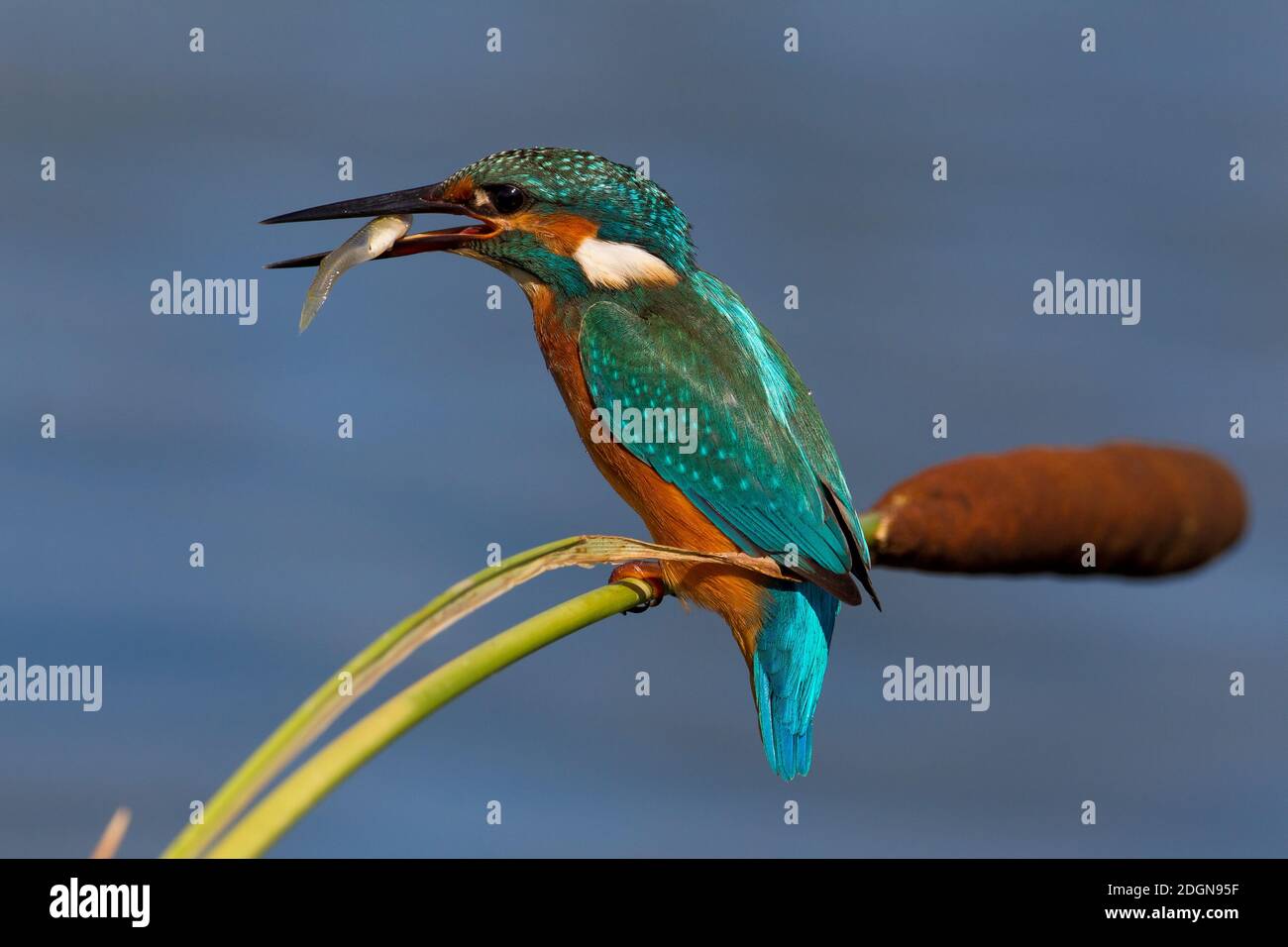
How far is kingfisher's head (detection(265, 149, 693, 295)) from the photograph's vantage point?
9.38ft

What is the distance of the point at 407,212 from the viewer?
277 centimetres

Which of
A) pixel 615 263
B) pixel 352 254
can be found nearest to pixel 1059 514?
pixel 615 263

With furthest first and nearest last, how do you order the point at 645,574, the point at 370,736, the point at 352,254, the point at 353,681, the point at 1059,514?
the point at 645,574, the point at 352,254, the point at 1059,514, the point at 353,681, the point at 370,736

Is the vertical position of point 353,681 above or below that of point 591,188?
below

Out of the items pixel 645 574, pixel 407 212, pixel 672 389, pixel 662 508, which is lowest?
pixel 645 574

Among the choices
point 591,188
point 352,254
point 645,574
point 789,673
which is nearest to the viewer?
point 352,254

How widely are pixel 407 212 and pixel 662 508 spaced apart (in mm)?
785

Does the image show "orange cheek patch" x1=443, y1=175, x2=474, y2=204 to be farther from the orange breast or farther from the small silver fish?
the orange breast

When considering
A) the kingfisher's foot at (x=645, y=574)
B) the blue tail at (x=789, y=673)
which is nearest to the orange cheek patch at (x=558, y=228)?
the kingfisher's foot at (x=645, y=574)

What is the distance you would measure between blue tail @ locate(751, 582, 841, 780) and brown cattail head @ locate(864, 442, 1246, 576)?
575 millimetres

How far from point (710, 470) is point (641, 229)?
0.53 meters

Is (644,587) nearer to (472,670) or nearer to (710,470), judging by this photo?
(710,470)

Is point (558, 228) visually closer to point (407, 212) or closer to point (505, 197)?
point (505, 197)

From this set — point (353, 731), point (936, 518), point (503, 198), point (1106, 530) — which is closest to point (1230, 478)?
point (1106, 530)
